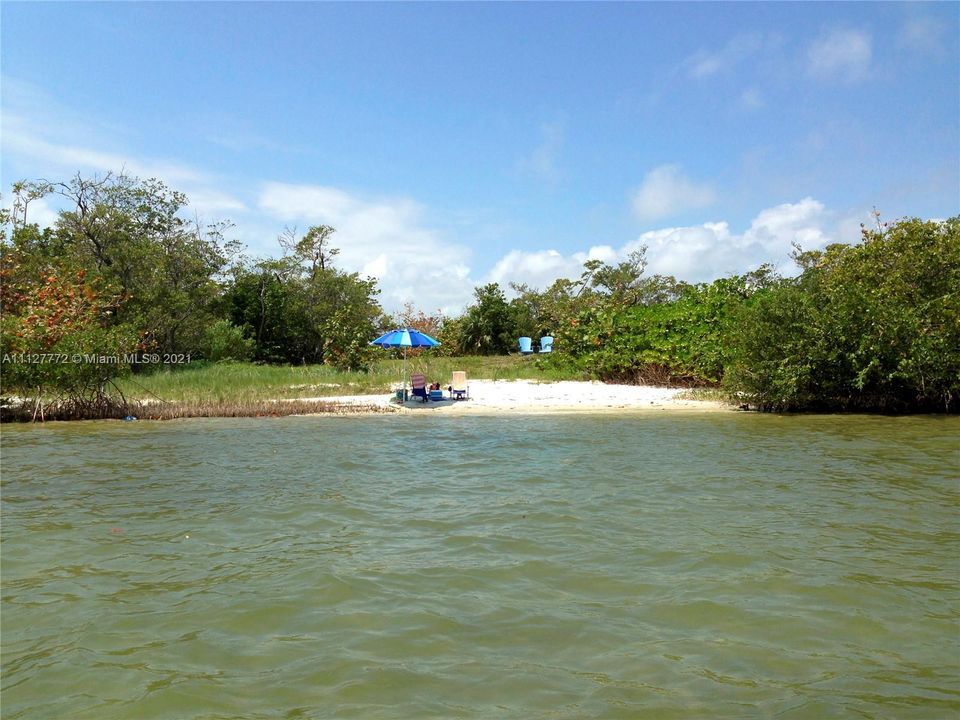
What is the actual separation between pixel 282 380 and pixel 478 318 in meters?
17.2

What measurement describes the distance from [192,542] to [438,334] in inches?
1375

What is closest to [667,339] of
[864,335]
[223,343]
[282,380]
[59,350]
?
[864,335]

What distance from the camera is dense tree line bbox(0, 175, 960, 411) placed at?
17.7 m

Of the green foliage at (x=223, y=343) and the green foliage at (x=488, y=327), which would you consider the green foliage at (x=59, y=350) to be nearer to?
the green foliage at (x=223, y=343)

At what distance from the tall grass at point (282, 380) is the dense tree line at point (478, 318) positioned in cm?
138

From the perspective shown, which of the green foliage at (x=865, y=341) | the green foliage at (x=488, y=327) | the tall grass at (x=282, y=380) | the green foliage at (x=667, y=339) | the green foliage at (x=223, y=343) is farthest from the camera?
the green foliage at (x=488, y=327)

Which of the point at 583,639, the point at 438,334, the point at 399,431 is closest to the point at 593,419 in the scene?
the point at 399,431

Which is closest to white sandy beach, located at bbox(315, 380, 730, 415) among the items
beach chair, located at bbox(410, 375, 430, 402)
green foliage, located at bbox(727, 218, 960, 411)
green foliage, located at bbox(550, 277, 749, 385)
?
beach chair, located at bbox(410, 375, 430, 402)

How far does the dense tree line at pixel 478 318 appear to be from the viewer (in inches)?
698

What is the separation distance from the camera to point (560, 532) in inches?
289

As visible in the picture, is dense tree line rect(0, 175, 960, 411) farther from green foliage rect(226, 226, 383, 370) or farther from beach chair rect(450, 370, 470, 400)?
beach chair rect(450, 370, 470, 400)

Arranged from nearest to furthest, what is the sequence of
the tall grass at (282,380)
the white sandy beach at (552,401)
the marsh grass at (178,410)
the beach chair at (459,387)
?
the marsh grass at (178,410) < the white sandy beach at (552,401) < the tall grass at (282,380) < the beach chair at (459,387)

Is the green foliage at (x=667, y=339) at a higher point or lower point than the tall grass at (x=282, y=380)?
higher

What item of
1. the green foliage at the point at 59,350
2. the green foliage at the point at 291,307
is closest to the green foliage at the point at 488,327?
the green foliage at the point at 291,307
